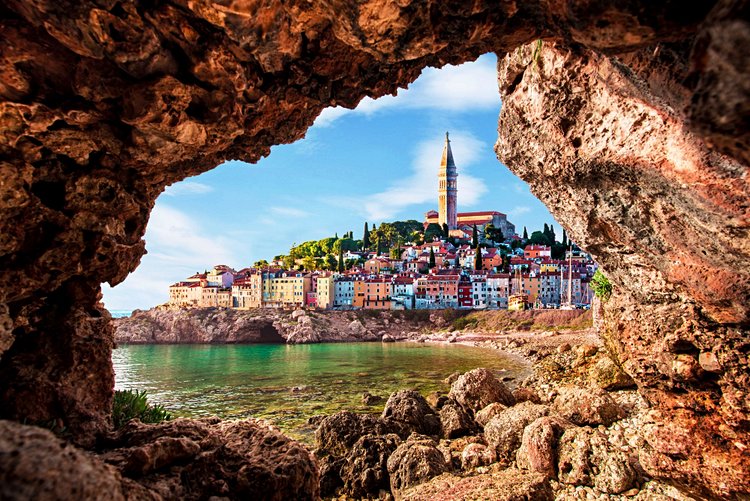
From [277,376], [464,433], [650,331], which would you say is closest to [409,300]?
[277,376]

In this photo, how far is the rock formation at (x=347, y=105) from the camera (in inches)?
155

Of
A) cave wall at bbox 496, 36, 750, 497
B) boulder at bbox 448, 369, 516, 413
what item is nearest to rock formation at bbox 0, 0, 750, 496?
cave wall at bbox 496, 36, 750, 497

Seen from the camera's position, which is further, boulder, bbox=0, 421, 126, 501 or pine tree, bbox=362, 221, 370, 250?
pine tree, bbox=362, 221, 370, 250

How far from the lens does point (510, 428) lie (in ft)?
32.7

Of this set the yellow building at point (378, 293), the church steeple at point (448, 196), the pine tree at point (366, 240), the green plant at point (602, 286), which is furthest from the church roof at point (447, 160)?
the green plant at point (602, 286)

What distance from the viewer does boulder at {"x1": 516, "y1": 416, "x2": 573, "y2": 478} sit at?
8.33 metres

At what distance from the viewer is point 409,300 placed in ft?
289

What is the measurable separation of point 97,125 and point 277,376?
25984mm

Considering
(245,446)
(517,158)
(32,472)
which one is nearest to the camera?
(32,472)

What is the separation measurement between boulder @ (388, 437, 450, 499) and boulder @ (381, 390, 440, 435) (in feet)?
11.4

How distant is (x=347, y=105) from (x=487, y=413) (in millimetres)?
9802

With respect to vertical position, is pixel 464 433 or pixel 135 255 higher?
pixel 135 255

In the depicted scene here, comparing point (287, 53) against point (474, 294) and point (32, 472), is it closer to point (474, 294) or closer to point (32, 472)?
point (32, 472)

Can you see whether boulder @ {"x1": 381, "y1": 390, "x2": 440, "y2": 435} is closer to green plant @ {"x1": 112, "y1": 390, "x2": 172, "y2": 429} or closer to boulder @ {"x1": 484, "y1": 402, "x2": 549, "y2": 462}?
boulder @ {"x1": 484, "y1": 402, "x2": 549, "y2": 462}
